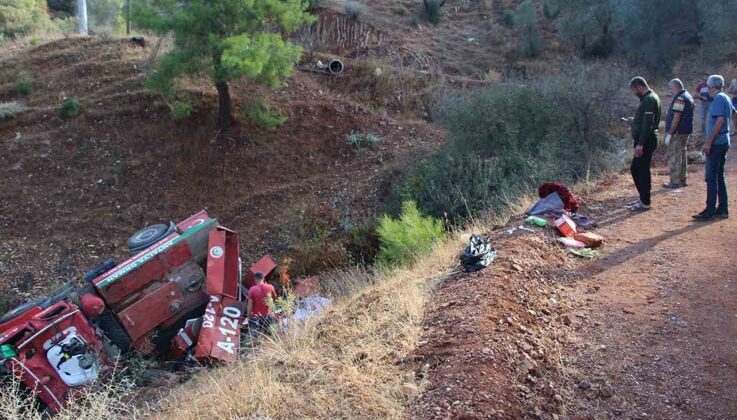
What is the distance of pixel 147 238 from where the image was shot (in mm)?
9820

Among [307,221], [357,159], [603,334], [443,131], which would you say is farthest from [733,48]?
[603,334]

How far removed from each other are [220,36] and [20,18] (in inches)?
879

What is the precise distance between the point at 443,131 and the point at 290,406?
1397cm

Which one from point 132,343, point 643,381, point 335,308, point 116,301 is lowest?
point 132,343

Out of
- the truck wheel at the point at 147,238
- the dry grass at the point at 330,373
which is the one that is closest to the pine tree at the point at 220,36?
the truck wheel at the point at 147,238

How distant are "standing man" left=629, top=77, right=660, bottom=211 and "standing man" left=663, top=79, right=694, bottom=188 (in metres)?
0.93

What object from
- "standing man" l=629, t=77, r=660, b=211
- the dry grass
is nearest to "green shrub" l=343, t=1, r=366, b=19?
"standing man" l=629, t=77, r=660, b=211

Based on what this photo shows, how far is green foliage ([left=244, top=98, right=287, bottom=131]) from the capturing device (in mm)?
14781

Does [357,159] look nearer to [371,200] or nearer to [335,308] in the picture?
[371,200]

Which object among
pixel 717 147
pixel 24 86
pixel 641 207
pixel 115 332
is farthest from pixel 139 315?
pixel 24 86

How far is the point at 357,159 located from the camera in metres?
16.0

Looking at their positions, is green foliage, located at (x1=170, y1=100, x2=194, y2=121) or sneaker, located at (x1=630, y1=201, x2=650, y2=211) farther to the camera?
green foliage, located at (x1=170, y1=100, x2=194, y2=121)

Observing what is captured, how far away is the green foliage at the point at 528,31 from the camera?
28.0m

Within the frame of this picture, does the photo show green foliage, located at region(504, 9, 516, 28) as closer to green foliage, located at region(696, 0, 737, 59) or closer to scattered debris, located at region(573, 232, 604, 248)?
green foliage, located at region(696, 0, 737, 59)
